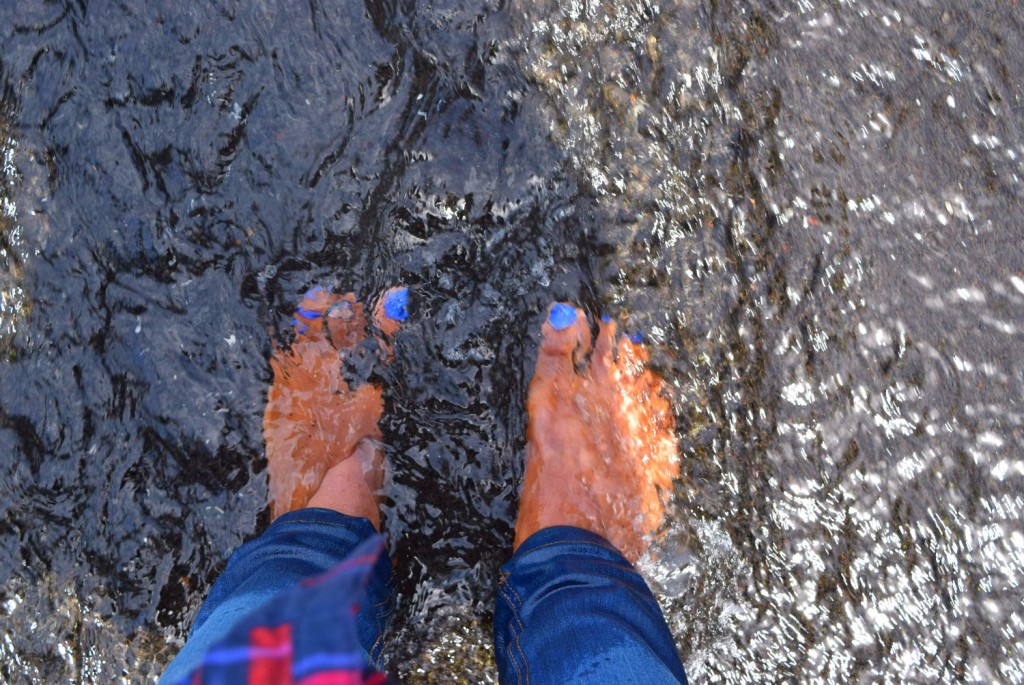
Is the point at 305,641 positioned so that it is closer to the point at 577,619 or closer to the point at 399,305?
the point at 577,619

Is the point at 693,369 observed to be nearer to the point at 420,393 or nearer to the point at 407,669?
the point at 420,393

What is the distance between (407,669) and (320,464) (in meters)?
0.62

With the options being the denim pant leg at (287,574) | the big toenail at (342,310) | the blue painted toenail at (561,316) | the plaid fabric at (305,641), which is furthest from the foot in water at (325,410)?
the plaid fabric at (305,641)

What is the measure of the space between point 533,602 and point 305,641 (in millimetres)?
799

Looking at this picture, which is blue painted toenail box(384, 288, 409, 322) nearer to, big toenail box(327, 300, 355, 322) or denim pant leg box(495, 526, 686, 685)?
big toenail box(327, 300, 355, 322)

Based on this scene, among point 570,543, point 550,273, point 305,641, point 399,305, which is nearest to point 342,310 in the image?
point 399,305

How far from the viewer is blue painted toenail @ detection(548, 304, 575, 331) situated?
1765 mm

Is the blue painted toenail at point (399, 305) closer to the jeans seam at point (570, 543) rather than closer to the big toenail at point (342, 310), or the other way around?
the big toenail at point (342, 310)

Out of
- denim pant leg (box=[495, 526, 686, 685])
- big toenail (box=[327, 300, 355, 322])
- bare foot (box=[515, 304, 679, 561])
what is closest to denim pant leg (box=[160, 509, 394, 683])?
denim pant leg (box=[495, 526, 686, 685])

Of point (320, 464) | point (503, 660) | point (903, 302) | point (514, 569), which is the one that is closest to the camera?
point (503, 660)

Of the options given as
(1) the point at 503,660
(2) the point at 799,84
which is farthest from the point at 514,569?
(2) the point at 799,84

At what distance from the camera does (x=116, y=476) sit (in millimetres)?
1780

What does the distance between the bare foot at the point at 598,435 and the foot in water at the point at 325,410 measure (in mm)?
417

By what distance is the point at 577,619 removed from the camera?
51.7 inches
